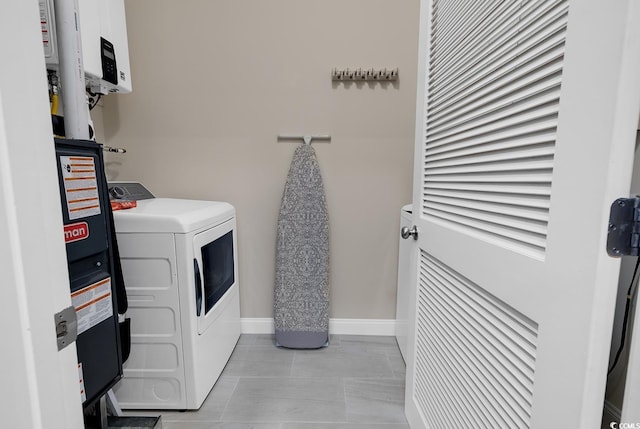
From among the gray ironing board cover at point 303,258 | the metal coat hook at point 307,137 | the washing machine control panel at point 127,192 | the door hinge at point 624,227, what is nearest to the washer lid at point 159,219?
the washing machine control panel at point 127,192

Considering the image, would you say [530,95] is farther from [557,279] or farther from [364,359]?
[364,359]

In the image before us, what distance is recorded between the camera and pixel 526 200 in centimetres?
61

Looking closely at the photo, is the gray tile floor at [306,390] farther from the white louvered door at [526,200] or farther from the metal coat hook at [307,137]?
the metal coat hook at [307,137]

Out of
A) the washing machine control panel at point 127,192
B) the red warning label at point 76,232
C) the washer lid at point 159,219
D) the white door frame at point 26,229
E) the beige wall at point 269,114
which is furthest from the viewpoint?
the beige wall at point 269,114

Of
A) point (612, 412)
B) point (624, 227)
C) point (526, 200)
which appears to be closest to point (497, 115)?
point (526, 200)

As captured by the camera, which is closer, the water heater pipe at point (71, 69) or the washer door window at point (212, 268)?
the water heater pipe at point (71, 69)

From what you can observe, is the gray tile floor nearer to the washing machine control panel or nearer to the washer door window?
the washer door window

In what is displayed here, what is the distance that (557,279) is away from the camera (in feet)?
1.73

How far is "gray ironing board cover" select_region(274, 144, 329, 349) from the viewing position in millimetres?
1880

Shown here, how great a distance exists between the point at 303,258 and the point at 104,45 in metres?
1.51

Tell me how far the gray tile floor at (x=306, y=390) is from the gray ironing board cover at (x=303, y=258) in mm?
150

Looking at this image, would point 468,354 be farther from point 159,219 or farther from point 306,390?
point 159,219

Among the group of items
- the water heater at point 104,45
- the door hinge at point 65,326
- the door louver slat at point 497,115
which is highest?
the water heater at point 104,45

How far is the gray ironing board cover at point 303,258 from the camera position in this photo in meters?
1.88
